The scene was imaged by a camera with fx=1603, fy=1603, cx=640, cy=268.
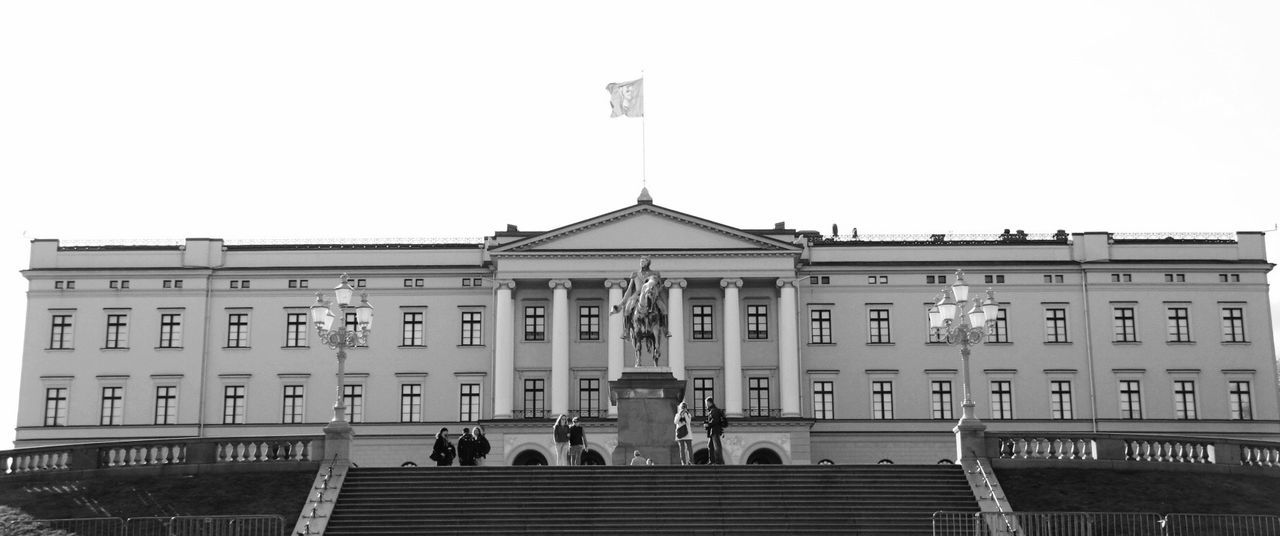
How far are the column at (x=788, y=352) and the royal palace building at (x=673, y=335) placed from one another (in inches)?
5.8

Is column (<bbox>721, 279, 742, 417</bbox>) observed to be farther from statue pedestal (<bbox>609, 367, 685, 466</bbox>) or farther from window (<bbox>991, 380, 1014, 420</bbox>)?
statue pedestal (<bbox>609, 367, 685, 466</bbox>)

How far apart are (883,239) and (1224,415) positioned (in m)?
17.1

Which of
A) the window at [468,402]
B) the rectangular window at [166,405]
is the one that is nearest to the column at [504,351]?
the window at [468,402]

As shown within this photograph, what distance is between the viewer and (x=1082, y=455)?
39.4 metres

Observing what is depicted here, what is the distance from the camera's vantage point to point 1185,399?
7231 centimetres

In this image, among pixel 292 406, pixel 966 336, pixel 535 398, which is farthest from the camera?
pixel 292 406

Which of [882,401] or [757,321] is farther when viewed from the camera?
[757,321]

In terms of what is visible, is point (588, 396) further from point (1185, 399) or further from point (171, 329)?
point (1185, 399)

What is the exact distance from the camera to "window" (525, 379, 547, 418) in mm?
71250

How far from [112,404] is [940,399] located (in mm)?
37538

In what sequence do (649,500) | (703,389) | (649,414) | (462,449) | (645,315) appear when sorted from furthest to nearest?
(703,389) → (645,315) → (462,449) → (649,414) → (649,500)

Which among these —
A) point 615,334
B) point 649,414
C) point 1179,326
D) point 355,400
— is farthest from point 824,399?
point 649,414

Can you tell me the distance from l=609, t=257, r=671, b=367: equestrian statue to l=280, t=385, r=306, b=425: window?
3225cm

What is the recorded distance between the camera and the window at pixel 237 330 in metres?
73.3
